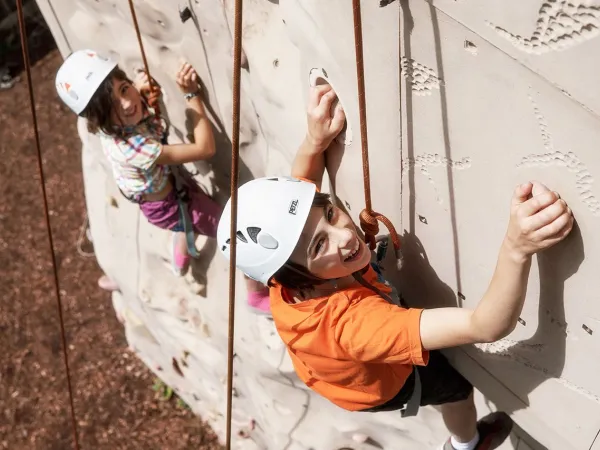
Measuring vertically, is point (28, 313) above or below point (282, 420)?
below

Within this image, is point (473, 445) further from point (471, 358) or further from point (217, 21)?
point (217, 21)

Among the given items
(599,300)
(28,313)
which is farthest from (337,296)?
(28,313)

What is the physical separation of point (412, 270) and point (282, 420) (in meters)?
1.48

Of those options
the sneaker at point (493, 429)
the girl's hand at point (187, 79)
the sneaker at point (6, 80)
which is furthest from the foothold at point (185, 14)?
the sneaker at point (6, 80)

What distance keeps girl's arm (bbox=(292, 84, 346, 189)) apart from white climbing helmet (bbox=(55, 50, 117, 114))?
721 mm

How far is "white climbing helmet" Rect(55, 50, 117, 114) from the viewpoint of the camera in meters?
2.18

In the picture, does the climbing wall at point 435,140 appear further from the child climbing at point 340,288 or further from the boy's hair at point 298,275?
the boy's hair at point 298,275

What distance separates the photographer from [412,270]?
77.9 inches

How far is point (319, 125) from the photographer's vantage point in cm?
179

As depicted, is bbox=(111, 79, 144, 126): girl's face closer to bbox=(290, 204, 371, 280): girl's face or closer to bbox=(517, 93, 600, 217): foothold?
bbox=(290, 204, 371, 280): girl's face

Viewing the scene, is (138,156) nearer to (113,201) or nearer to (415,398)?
(415,398)

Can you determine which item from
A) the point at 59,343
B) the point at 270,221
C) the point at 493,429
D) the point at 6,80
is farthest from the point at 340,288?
the point at 6,80

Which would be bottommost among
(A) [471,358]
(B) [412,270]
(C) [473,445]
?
(C) [473,445]

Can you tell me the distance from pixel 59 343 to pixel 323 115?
127 inches
